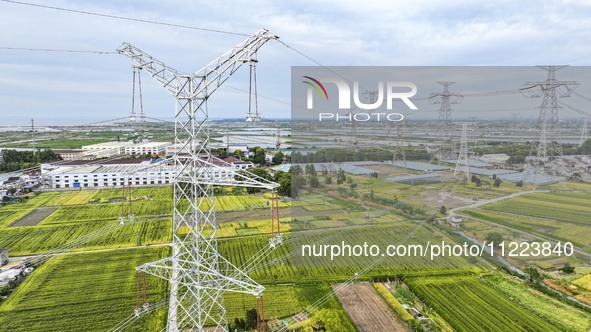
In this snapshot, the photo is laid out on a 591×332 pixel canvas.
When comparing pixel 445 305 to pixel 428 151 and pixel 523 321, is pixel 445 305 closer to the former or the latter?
pixel 523 321

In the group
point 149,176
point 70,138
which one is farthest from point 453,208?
point 70,138

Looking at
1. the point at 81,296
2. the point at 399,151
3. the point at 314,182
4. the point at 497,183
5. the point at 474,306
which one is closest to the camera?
the point at 474,306

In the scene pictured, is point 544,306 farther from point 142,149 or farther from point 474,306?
point 142,149

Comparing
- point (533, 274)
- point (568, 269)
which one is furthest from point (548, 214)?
point (533, 274)

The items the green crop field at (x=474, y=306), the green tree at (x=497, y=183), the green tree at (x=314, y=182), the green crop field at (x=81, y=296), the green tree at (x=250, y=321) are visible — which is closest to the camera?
the green tree at (x=250, y=321)

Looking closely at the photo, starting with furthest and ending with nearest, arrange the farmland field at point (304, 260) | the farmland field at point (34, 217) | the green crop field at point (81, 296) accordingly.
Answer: the farmland field at point (34, 217) < the farmland field at point (304, 260) < the green crop field at point (81, 296)

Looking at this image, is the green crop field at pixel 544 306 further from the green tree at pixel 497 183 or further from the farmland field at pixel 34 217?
the farmland field at pixel 34 217

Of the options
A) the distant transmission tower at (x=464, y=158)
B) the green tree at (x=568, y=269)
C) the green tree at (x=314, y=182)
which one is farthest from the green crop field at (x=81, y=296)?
the distant transmission tower at (x=464, y=158)
